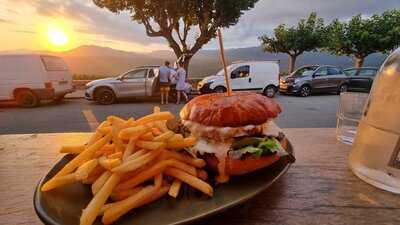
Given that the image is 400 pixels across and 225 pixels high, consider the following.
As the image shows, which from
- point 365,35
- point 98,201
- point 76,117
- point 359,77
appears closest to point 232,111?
point 98,201

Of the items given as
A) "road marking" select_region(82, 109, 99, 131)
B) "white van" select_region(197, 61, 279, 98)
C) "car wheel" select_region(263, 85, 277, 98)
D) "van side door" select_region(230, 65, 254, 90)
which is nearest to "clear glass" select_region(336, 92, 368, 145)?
"road marking" select_region(82, 109, 99, 131)

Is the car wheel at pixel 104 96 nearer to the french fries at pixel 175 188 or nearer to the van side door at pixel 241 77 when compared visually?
the van side door at pixel 241 77

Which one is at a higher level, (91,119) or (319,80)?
(319,80)

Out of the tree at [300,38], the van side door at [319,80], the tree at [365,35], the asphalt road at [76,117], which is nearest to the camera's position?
the asphalt road at [76,117]

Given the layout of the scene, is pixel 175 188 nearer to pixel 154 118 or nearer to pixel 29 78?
pixel 154 118

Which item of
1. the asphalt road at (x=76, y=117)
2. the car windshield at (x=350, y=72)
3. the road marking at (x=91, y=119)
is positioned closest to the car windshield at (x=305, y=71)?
the car windshield at (x=350, y=72)
